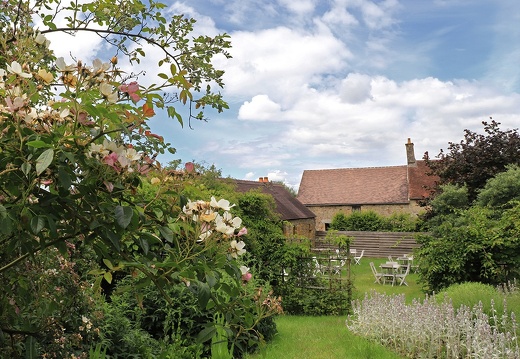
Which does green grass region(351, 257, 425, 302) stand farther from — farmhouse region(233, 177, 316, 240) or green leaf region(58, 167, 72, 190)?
green leaf region(58, 167, 72, 190)

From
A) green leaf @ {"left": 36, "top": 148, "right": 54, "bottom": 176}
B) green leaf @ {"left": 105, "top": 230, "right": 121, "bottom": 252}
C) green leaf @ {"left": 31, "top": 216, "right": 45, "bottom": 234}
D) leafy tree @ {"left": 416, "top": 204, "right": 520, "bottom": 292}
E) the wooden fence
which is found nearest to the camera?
green leaf @ {"left": 36, "top": 148, "right": 54, "bottom": 176}

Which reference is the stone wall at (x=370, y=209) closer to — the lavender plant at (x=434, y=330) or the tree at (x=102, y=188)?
the lavender plant at (x=434, y=330)

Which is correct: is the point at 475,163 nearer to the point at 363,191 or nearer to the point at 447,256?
the point at 447,256

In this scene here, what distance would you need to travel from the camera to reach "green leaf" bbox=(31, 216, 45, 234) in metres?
1.53

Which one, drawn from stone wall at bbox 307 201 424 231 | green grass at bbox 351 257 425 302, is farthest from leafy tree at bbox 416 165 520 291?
stone wall at bbox 307 201 424 231

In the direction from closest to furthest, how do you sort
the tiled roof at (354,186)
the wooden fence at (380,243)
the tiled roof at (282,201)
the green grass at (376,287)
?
the green grass at (376,287) < the wooden fence at (380,243) < the tiled roof at (282,201) < the tiled roof at (354,186)

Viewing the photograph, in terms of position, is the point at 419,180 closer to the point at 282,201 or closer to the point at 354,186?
the point at 354,186

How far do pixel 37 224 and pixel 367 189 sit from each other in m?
39.9

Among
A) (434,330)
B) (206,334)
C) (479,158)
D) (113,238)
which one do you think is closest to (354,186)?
(479,158)

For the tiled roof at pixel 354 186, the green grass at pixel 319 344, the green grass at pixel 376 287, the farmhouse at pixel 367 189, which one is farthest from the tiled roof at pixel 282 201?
the green grass at pixel 319 344

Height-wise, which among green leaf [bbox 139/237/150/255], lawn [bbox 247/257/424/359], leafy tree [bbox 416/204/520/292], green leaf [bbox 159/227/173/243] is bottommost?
lawn [bbox 247/257/424/359]

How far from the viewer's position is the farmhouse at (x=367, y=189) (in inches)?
1474

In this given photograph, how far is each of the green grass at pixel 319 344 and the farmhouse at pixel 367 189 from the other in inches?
1110

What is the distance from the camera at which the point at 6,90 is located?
6.24 feet
